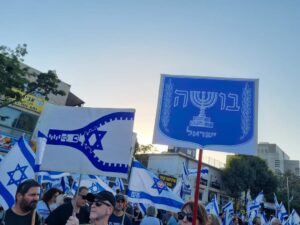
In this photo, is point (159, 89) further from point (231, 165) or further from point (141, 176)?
point (231, 165)

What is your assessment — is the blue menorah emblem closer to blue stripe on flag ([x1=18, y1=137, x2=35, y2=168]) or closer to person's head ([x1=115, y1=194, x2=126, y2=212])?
blue stripe on flag ([x1=18, y1=137, x2=35, y2=168])

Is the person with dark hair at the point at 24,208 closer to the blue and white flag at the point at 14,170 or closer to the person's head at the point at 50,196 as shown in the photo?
the blue and white flag at the point at 14,170

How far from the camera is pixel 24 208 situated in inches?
155

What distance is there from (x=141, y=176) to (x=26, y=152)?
2.71 m

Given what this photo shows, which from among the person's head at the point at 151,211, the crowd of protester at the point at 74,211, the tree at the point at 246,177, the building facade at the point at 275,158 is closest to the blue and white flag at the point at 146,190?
the person's head at the point at 151,211

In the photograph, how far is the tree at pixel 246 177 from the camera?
42.9 metres

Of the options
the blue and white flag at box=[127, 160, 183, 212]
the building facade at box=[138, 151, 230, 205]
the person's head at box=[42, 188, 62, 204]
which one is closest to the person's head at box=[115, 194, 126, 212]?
the blue and white flag at box=[127, 160, 183, 212]

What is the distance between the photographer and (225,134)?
405cm

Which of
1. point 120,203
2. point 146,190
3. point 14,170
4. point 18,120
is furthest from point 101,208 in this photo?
point 18,120

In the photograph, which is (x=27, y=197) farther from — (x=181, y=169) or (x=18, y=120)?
(x=181, y=169)

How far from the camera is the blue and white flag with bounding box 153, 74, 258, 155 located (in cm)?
402

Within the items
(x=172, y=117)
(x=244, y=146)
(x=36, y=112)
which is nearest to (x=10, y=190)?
(x=172, y=117)

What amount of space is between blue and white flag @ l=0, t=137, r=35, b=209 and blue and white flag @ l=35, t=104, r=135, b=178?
823mm

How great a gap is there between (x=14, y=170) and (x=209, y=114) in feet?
10.6
